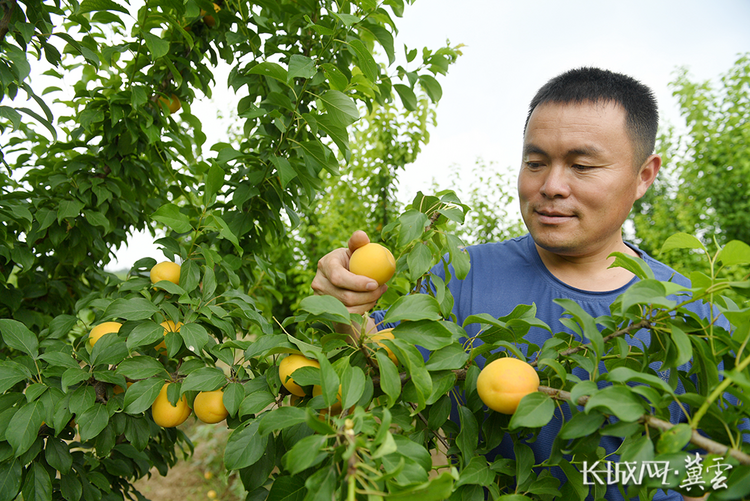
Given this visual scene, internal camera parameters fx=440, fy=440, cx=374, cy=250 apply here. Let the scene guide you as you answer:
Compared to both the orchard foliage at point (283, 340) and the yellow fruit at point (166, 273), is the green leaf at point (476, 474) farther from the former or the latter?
the yellow fruit at point (166, 273)

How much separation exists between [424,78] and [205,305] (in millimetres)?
845

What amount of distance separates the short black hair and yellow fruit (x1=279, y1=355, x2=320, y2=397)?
2.91 feet

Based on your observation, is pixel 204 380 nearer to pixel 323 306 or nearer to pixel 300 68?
pixel 323 306

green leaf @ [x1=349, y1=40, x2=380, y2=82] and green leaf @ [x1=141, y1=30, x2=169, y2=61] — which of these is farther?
green leaf @ [x1=141, y1=30, x2=169, y2=61]

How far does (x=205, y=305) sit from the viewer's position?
87cm

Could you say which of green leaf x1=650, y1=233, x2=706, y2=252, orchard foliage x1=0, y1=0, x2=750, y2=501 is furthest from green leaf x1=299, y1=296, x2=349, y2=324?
green leaf x1=650, y1=233, x2=706, y2=252

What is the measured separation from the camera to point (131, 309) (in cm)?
79

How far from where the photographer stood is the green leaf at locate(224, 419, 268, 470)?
0.60m

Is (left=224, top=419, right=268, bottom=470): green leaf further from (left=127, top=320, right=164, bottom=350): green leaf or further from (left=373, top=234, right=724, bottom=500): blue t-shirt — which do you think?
(left=373, top=234, right=724, bottom=500): blue t-shirt

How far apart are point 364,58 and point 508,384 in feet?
2.25

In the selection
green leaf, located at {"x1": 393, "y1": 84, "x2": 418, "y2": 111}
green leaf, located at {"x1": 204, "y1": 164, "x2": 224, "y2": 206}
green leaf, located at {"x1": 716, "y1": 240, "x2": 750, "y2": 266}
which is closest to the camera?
green leaf, located at {"x1": 716, "y1": 240, "x2": 750, "y2": 266}

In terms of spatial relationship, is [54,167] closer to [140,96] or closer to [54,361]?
[140,96]

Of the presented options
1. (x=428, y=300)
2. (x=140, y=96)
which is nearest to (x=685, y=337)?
(x=428, y=300)

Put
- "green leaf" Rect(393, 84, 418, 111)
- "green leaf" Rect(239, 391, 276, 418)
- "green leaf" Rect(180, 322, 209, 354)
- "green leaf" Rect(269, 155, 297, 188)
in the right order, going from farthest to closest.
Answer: "green leaf" Rect(393, 84, 418, 111), "green leaf" Rect(269, 155, 297, 188), "green leaf" Rect(180, 322, 209, 354), "green leaf" Rect(239, 391, 276, 418)
